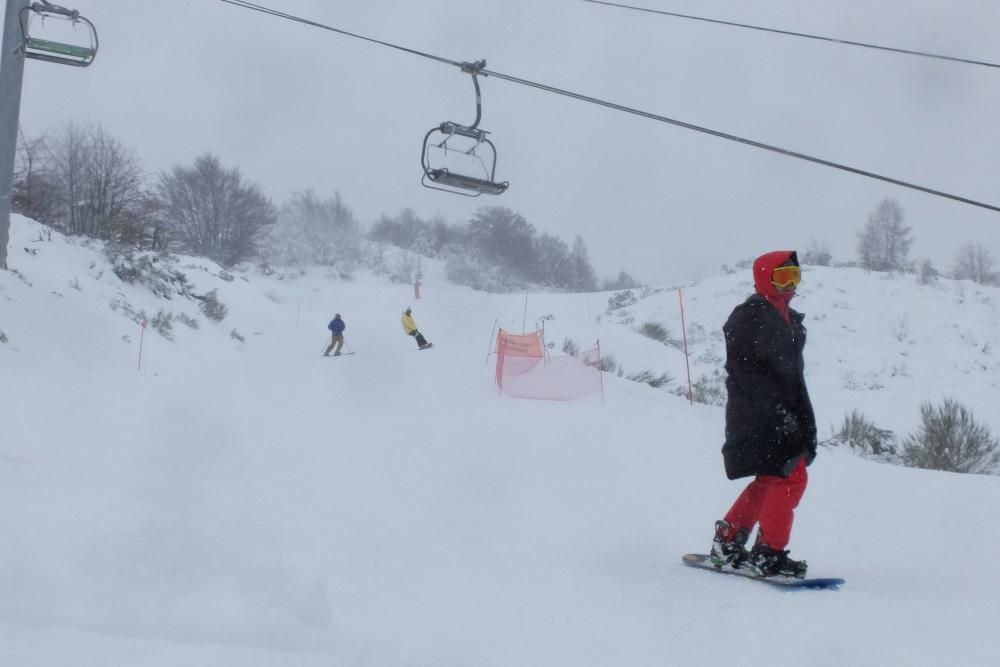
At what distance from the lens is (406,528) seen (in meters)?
4.21

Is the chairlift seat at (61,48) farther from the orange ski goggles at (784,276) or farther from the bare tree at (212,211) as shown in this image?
the bare tree at (212,211)

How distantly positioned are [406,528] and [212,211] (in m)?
46.9

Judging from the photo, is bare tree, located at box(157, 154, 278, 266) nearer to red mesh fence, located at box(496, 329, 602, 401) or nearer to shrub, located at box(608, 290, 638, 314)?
shrub, located at box(608, 290, 638, 314)

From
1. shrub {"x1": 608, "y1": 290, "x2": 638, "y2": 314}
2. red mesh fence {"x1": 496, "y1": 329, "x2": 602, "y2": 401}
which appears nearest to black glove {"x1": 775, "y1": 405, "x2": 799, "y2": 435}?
red mesh fence {"x1": 496, "y1": 329, "x2": 602, "y2": 401}

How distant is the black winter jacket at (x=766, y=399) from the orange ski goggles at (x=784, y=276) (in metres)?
0.13

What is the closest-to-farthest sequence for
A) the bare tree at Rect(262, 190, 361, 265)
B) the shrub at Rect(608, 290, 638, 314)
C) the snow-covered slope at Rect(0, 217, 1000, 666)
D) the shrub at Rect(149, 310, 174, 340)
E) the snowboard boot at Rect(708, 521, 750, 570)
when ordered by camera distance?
the snow-covered slope at Rect(0, 217, 1000, 666) → the snowboard boot at Rect(708, 521, 750, 570) → the shrub at Rect(149, 310, 174, 340) → the shrub at Rect(608, 290, 638, 314) → the bare tree at Rect(262, 190, 361, 265)

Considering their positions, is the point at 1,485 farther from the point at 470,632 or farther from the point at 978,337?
the point at 978,337

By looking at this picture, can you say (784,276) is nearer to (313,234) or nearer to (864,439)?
(864,439)

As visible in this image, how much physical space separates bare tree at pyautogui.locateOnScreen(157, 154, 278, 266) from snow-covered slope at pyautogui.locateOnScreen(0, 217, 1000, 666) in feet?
117

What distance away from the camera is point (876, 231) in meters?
42.7

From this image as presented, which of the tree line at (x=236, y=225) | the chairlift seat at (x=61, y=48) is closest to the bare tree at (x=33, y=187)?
the tree line at (x=236, y=225)

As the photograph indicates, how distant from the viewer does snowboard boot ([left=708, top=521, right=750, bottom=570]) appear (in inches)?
154

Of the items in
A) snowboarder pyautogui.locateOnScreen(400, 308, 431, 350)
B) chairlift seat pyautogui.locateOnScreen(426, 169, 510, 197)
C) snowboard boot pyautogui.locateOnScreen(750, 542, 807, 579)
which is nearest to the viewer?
snowboard boot pyautogui.locateOnScreen(750, 542, 807, 579)

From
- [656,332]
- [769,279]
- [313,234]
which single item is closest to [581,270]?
[313,234]
